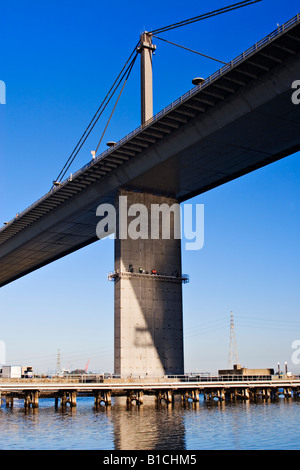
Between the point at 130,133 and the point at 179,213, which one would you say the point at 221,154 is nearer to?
the point at 130,133

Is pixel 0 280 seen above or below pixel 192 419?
above

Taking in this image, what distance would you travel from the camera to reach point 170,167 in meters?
63.4

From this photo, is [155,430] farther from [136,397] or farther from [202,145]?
[202,145]

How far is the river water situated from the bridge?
16.4m

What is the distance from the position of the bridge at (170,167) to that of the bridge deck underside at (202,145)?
10cm

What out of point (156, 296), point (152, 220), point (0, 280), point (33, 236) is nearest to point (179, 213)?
point (152, 220)

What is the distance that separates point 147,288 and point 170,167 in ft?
53.5

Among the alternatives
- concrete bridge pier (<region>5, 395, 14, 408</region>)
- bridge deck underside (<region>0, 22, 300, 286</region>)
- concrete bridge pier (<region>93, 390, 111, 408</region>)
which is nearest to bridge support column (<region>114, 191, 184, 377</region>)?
bridge deck underside (<region>0, 22, 300, 286</region>)

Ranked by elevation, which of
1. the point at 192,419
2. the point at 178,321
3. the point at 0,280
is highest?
the point at 0,280

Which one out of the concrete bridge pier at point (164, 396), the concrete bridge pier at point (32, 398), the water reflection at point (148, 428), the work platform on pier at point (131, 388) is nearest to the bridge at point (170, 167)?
the work platform on pier at point (131, 388)

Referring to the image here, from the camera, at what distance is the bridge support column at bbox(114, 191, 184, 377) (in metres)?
68.2

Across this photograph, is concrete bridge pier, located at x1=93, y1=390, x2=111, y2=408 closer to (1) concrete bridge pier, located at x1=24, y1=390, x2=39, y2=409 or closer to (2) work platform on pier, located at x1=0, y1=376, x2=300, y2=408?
(2) work platform on pier, located at x1=0, y1=376, x2=300, y2=408

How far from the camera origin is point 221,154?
6075cm
